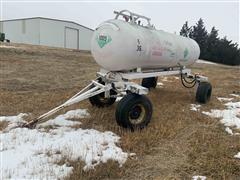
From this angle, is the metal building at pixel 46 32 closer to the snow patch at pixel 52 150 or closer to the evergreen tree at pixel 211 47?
the evergreen tree at pixel 211 47

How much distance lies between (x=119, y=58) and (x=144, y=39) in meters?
0.72

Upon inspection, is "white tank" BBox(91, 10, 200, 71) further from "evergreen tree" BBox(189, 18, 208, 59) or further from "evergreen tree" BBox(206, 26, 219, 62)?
"evergreen tree" BBox(189, 18, 208, 59)

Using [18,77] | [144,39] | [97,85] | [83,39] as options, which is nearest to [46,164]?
[97,85]

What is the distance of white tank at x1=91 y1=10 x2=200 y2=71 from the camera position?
4676 millimetres

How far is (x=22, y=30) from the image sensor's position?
35.6 m

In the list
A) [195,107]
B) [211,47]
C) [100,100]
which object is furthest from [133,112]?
[211,47]

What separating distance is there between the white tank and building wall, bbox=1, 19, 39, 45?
31.1 meters

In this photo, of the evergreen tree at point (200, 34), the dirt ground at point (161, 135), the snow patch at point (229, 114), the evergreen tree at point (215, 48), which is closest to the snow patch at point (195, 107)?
the dirt ground at point (161, 135)

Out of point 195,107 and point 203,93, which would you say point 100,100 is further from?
point 203,93

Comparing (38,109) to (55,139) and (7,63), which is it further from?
(7,63)

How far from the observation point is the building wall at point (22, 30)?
112 feet

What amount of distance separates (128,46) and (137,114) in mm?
1269

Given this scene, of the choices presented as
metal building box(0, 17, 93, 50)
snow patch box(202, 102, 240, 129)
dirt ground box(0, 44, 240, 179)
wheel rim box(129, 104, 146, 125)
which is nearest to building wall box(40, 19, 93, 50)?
metal building box(0, 17, 93, 50)

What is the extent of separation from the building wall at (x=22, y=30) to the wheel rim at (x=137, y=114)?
3208 cm
